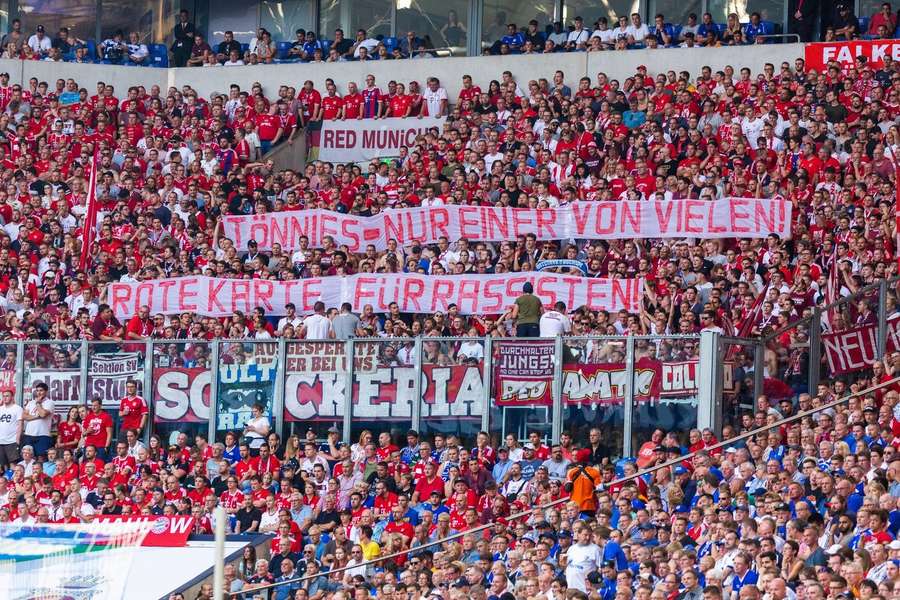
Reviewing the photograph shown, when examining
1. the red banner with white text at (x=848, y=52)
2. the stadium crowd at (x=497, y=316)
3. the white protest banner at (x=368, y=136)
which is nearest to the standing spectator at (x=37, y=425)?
the stadium crowd at (x=497, y=316)

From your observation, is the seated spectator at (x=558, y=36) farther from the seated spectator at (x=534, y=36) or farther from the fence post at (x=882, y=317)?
the fence post at (x=882, y=317)

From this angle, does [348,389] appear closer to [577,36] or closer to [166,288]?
[166,288]

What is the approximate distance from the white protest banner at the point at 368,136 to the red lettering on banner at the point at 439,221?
4908 mm

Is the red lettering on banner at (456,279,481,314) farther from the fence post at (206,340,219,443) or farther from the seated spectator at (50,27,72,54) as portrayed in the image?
the seated spectator at (50,27,72,54)

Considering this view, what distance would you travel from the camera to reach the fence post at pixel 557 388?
22672 mm

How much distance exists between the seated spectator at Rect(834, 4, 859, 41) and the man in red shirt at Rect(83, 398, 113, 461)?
1399 cm

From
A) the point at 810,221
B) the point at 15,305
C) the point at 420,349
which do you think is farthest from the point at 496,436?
the point at 15,305

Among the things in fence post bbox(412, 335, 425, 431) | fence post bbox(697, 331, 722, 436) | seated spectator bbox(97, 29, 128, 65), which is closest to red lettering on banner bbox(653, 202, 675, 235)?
fence post bbox(697, 331, 722, 436)

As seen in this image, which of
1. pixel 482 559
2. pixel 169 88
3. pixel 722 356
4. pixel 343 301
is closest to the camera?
pixel 482 559

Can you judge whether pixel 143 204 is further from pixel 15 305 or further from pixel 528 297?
pixel 528 297

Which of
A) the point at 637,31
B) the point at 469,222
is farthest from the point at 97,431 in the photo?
the point at 637,31

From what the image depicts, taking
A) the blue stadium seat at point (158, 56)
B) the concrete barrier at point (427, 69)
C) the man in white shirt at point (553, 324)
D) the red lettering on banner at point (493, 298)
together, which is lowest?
the man in white shirt at point (553, 324)

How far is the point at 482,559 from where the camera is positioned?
18.9 m

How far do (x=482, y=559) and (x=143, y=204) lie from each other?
12015mm
